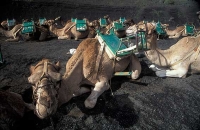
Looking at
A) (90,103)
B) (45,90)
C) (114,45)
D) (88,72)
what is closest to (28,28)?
(114,45)

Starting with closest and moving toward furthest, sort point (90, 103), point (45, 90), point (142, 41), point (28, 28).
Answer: point (45, 90) < point (90, 103) < point (142, 41) < point (28, 28)

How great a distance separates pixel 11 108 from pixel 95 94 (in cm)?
155

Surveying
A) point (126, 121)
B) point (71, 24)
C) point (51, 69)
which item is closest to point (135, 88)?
point (126, 121)

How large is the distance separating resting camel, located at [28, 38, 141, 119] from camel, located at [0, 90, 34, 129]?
57 centimetres

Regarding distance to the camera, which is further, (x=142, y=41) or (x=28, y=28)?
(x=28, y=28)

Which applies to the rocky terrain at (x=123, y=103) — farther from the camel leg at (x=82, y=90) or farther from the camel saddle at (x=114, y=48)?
the camel saddle at (x=114, y=48)

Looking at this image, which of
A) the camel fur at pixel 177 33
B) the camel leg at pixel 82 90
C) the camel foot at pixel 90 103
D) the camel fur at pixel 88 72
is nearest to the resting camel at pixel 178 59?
the camel fur at pixel 88 72

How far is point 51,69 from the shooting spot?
Answer: 127 inches

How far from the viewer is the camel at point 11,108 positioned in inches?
118

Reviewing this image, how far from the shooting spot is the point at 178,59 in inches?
209

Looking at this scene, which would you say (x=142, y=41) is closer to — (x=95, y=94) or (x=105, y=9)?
(x=95, y=94)

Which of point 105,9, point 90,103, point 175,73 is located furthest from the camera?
point 105,9

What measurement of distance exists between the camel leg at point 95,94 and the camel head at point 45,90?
827 mm

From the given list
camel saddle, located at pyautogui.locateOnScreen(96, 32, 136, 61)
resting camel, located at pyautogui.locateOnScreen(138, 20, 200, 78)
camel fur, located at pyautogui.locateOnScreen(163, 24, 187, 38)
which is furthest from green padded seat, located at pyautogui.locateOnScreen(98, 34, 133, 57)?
camel fur, located at pyautogui.locateOnScreen(163, 24, 187, 38)
